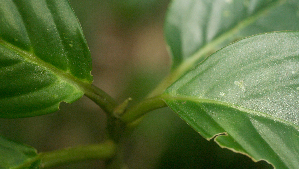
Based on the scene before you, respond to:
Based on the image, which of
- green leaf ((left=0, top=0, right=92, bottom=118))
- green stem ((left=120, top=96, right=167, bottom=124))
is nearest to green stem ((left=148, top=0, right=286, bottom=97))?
green stem ((left=120, top=96, right=167, bottom=124))

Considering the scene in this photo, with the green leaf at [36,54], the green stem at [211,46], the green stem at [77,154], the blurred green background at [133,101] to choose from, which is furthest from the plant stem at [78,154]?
the blurred green background at [133,101]

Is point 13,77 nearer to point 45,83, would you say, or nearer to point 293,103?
point 45,83

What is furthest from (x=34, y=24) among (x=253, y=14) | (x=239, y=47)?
(x=253, y=14)

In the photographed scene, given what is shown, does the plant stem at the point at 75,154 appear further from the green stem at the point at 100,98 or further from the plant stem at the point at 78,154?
the green stem at the point at 100,98

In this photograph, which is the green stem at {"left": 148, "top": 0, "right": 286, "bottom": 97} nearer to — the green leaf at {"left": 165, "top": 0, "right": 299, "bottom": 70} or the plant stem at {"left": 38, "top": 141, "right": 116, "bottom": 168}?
the green leaf at {"left": 165, "top": 0, "right": 299, "bottom": 70}

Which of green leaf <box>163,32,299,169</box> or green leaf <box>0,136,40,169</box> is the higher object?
green leaf <box>0,136,40,169</box>
